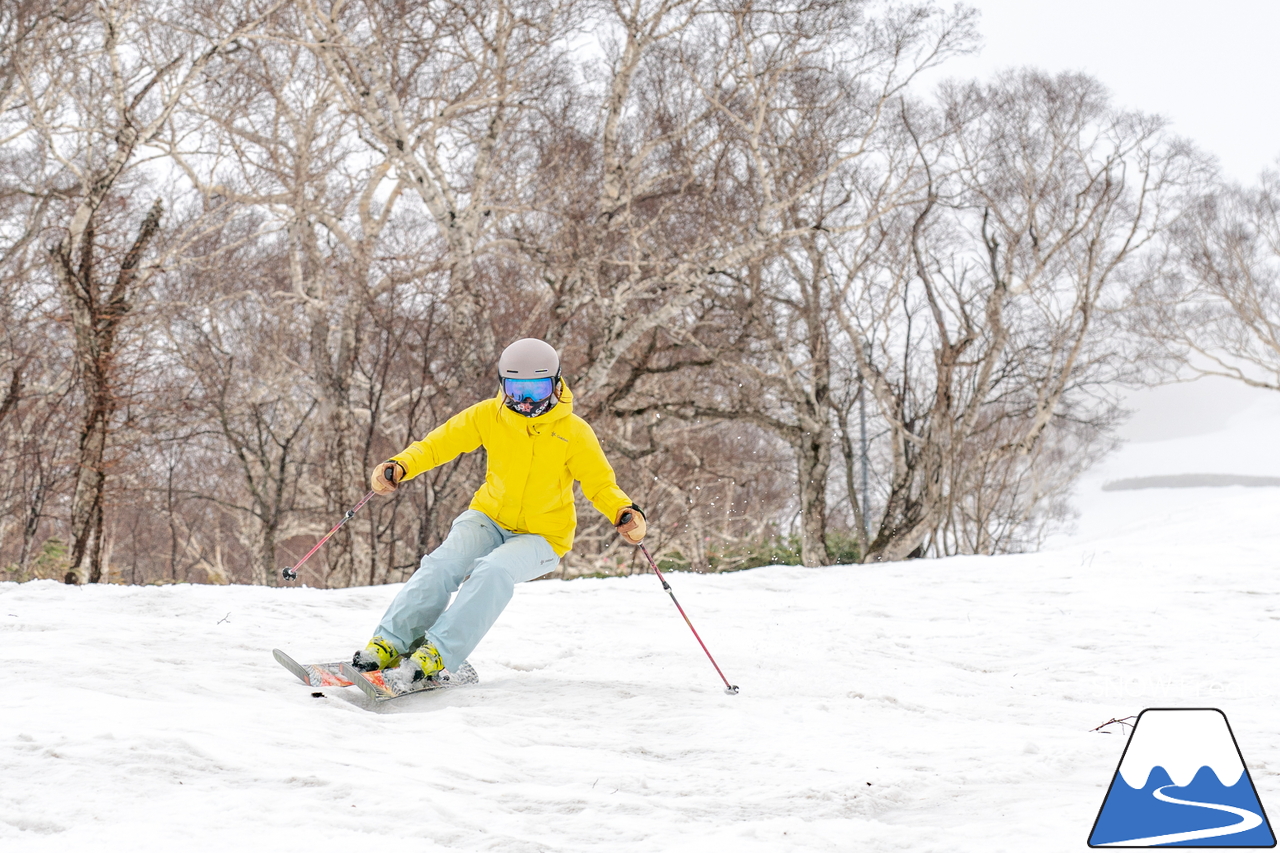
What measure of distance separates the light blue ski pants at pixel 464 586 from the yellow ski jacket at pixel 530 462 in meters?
0.09

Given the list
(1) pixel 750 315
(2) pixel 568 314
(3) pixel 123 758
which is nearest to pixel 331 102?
(2) pixel 568 314

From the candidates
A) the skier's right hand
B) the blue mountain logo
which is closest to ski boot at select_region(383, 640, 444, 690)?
the skier's right hand

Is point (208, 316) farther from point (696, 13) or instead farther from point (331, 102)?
point (696, 13)

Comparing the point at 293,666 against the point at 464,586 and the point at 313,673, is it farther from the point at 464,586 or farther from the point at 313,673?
the point at 464,586

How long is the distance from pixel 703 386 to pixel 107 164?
910cm

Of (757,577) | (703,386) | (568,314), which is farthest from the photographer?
(703,386)

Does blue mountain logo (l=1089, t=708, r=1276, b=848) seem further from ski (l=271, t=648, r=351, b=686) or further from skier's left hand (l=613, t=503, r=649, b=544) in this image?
ski (l=271, t=648, r=351, b=686)

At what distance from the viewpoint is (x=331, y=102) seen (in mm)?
12141

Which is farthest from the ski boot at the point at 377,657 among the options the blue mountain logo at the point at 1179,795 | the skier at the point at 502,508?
the blue mountain logo at the point at 1179,795

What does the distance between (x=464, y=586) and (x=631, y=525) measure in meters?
0.68

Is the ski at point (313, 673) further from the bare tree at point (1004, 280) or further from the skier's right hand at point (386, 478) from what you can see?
the bare tree at point (1004, 280)

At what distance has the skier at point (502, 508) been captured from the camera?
3.50 metres

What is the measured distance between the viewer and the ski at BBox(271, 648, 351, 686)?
3268mm

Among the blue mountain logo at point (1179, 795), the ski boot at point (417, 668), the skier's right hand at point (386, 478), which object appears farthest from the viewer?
the skier's right hand at point (386, 478)
